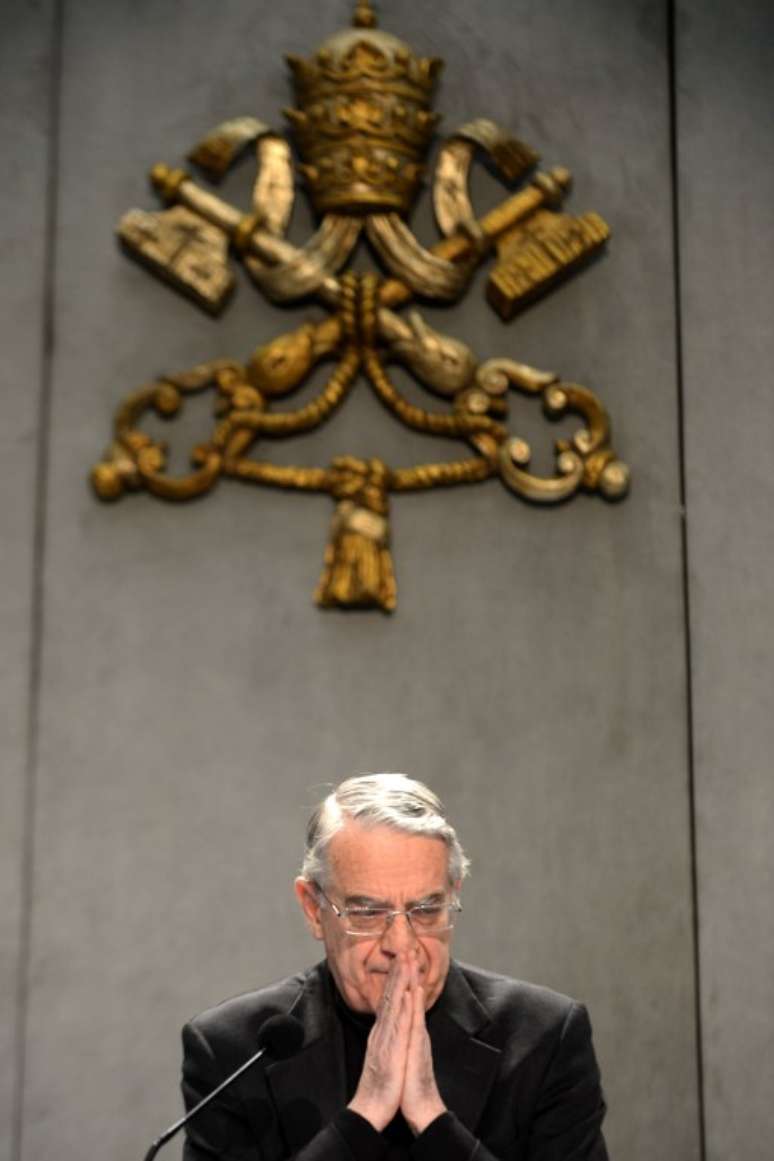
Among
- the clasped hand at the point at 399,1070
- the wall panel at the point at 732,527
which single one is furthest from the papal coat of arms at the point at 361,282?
the clasped hand at the point at 399,1070

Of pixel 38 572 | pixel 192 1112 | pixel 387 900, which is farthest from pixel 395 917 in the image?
pixel 38 572

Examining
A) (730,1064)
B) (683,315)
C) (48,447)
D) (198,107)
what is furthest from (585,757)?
(198,107)

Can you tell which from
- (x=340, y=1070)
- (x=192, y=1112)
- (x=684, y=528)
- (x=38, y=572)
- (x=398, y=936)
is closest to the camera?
(x=192, y=1112)

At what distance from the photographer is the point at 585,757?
3742mm

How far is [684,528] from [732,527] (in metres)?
0.10

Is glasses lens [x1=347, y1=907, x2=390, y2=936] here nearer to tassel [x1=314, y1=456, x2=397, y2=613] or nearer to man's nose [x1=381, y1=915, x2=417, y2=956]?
man's nose [x1=381, y1=915, x2=417, y2=956]

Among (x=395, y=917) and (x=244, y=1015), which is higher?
(x=395, y=917)

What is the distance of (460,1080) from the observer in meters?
2.57

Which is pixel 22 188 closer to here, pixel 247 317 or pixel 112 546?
pixel 247 317

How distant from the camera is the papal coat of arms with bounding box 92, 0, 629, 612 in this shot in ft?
12.1

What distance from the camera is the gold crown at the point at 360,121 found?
146 inches

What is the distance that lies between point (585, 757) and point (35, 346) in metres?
1.40

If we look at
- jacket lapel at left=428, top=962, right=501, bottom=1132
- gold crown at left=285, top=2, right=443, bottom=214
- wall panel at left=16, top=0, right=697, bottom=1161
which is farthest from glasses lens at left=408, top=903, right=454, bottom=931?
gold crown at left=285, top=2, right=443, bottom=214

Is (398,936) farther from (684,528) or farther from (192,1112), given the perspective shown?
(684,528)
